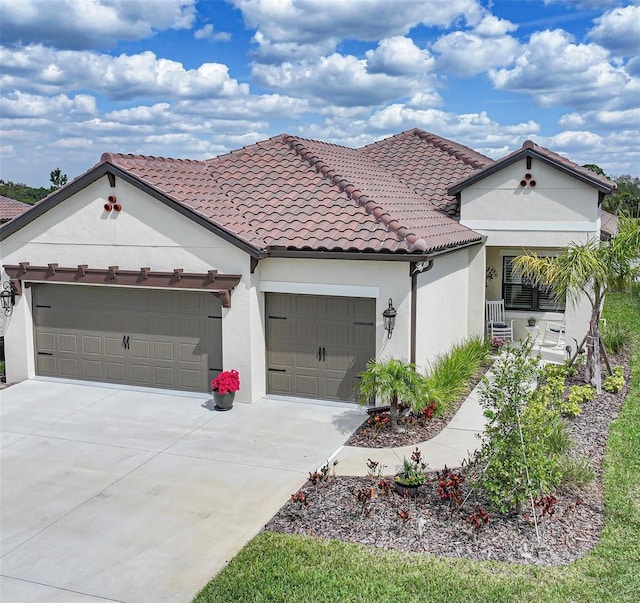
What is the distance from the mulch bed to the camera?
25.4 ft

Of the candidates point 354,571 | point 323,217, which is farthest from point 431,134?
point 354,571

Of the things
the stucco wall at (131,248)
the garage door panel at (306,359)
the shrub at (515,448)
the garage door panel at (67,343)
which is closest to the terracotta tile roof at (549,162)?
the garage door panel at (306,359)

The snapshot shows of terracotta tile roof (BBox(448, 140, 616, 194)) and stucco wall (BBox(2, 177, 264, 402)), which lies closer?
stucco wall (BBox(2, 177, 264, 402))

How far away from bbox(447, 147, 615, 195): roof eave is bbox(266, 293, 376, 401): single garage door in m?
5.83

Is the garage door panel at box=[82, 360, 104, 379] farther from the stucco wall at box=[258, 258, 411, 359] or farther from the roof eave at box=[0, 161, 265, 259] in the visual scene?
the stucco wall at box=[258, 258, 411, 359]

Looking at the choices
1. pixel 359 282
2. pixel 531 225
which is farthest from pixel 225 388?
pixel 531 225

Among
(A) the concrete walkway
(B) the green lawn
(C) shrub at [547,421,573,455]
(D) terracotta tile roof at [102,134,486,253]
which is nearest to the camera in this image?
(B) the green lawn

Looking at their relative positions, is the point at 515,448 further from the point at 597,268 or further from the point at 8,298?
the point at 8,298

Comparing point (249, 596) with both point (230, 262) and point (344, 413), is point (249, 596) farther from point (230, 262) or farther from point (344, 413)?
point (230, 262)

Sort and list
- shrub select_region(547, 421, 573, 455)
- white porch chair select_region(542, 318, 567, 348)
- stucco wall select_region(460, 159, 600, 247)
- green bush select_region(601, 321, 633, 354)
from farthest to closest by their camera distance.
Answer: white porch chair select_region(542, 318, 567, 348) < green bush select_region(601, 321, 633, 354) < stucco wall select_region(460, 159, 600, 247) < shrub select_region(547, 421, 573, 455)

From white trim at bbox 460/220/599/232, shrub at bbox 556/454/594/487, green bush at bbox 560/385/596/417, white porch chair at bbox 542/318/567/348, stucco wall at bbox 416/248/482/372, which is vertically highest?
white trim at bbox 460/220/599/232

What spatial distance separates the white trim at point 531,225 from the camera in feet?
54.9

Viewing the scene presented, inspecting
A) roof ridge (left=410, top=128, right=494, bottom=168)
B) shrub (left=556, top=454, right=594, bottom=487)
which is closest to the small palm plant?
shrub (left=556, top=454, right=594, bottom=487)

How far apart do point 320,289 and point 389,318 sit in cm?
151
